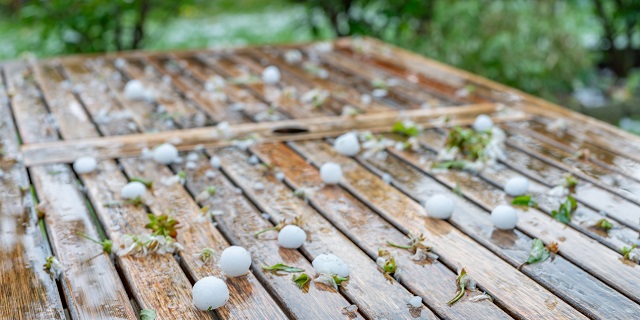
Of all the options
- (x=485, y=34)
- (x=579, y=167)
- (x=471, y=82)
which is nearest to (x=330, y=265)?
(x=579, y=167)

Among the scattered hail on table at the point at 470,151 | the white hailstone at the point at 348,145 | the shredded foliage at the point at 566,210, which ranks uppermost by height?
the shredded foliage at the point at 566,210

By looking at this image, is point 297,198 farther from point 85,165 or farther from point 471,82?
point 471,82

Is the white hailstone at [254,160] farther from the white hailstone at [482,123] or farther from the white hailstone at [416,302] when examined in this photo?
the white hailstone at [416,302]

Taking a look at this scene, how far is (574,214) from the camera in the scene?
1.74m

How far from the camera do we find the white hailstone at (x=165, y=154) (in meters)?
2.05

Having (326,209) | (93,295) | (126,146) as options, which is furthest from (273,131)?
(93,295)

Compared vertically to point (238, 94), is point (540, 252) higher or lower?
higher

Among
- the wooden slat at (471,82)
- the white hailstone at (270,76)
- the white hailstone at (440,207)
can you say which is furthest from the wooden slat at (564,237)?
the white hailstone at (270,76)

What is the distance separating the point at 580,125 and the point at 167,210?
1483mm

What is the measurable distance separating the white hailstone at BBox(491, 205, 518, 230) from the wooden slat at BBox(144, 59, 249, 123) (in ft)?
3.68

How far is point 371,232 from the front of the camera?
1627 mm

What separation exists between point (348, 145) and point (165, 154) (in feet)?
1.78

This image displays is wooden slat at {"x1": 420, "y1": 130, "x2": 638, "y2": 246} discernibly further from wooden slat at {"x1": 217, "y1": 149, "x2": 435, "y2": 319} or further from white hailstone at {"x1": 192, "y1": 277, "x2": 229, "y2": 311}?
white hailstone at {"x1": 192, "y1": 277, "x2": 229, "y2": 311}

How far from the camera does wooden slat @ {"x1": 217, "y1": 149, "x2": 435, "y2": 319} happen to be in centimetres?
132
